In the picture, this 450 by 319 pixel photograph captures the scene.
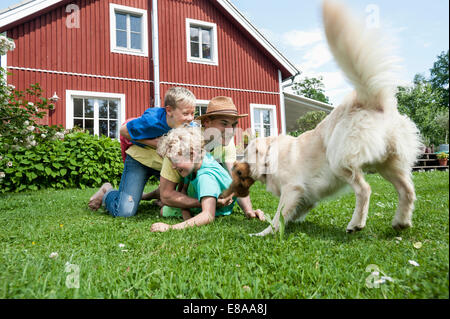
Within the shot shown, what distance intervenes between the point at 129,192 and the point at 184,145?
4.61 ft

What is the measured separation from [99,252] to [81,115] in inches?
343

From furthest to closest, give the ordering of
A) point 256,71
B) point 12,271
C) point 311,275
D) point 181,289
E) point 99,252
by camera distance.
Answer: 1. point 256,71
2. point 99,252
3. point 12,271
4. point 311,275
5. point 181,289

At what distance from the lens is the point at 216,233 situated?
8.14ft

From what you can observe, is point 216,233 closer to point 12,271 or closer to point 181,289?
point 181,289

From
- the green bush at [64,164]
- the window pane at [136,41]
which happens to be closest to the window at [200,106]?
the window pane at [136,41]

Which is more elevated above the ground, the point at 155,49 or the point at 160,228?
the point at 155,49

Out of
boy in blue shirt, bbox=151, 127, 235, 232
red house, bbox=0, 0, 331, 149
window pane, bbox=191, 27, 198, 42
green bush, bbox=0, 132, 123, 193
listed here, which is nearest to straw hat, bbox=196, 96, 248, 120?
boy in blue shirt, bbox=151, 127, 235, 232

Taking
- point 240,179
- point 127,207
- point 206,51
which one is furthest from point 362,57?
point 206,51

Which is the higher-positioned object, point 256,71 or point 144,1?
point 144,1

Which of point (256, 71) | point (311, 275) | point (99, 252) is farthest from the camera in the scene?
point (256, 71)

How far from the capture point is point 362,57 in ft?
5.35

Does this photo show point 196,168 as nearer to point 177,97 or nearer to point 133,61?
point 177,97

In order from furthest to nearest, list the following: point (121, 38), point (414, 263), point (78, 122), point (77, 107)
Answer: point (121, 38), point (77, 107), point (78, 122), point (414, 263)

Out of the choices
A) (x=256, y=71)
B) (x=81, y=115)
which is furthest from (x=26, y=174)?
(x=256, y=71)
